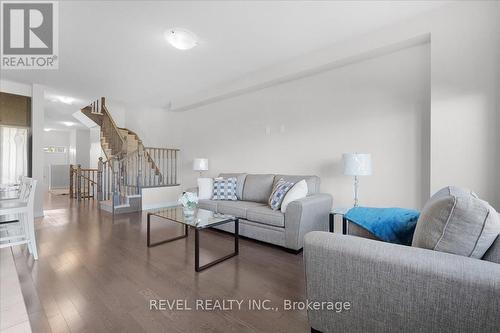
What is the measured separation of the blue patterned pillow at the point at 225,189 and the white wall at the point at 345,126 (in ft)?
1.97

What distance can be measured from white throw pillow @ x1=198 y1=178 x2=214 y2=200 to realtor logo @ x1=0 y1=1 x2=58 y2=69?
8.77 feet

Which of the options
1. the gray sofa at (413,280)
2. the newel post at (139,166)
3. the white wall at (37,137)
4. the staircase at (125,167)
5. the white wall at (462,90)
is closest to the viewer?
the gray sofa at (413,280)

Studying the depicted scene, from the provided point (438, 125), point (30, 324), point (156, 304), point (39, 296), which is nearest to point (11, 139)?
point (39, 296)

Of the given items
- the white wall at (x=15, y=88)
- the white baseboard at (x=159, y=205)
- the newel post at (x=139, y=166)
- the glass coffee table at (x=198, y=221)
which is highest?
the white wall at (x=15, y=88)

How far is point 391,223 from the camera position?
1.66 metres

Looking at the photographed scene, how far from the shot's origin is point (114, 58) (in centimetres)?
343

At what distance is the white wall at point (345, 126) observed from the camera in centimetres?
275

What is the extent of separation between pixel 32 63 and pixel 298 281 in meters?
4.80

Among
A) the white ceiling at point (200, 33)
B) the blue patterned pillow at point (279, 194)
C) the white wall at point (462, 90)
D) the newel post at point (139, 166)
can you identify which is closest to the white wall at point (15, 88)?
the white ceiling at point (200, 33)

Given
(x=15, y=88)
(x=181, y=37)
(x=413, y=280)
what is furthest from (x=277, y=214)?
(x=15, y=88)

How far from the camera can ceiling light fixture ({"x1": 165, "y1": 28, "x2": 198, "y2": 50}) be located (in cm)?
268

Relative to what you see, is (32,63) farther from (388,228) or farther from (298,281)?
(388,228)

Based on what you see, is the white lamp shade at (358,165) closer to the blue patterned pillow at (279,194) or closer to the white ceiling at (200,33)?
the blue patterned pillow at (279,194)

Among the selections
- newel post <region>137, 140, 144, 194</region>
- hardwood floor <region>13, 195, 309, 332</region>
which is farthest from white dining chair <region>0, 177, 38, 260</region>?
newel post <region>137, 140, 144, 194</region>
